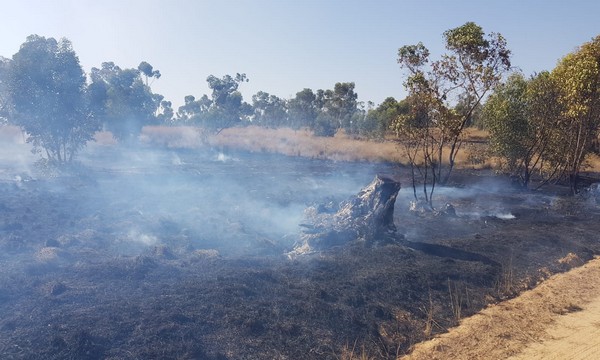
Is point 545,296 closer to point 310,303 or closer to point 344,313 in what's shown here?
point 344,313

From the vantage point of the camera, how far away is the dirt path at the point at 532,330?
9.70m

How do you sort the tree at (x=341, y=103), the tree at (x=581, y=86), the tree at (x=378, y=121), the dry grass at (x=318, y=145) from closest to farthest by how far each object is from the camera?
the tree at (x=581, y=86)
the dry grass at (x=318, y=145)
the tree at (x=378, y=121)
the tree at (x=341, y=103)

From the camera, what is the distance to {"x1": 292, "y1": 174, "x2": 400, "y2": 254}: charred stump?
17156 mm

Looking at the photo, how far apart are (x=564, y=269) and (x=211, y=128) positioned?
5553 centimetres

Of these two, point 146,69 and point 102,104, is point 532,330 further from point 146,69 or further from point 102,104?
point 146,69

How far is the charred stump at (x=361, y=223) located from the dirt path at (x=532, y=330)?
20.2ft

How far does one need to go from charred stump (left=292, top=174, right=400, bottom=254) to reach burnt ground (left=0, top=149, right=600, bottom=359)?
2.40 feet

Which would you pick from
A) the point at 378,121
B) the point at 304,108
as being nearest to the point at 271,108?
the point at 304,108

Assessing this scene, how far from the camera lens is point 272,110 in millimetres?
112375

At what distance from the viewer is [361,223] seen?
17953 mm

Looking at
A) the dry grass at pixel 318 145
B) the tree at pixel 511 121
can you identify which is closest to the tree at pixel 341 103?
the dry grass at pixel 318 145

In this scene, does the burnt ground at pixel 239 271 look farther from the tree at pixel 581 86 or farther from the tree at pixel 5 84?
the tree at pixel 5 84

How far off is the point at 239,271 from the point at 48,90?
2705cm

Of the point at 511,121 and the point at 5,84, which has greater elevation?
the point at 5,84
